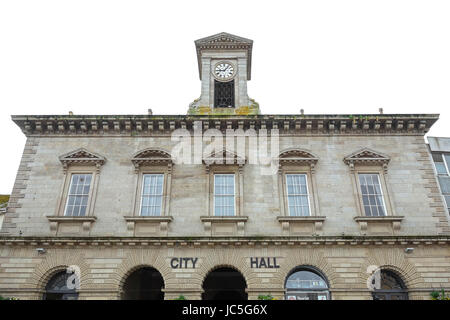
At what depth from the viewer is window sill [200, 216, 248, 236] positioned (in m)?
16.3

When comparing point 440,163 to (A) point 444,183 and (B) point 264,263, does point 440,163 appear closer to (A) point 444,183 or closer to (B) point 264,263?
(A) point 444,183

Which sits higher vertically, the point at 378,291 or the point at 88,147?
the point at 88,147

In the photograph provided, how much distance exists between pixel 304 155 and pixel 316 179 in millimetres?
1339

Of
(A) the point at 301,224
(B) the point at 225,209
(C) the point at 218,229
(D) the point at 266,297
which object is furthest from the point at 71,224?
(A) the point at 301,224

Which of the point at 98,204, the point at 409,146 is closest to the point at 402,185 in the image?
the point at 409,146

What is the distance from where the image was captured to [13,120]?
60.4 ft

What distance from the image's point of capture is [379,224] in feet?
54.0

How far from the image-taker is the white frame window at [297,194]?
17.0 meters

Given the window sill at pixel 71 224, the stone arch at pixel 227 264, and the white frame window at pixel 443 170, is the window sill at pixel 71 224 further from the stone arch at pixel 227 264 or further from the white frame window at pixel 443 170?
the white frame window at pixel 443 170

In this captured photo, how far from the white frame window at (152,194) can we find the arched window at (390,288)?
10082 millimetres

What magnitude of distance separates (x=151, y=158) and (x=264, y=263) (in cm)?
722
